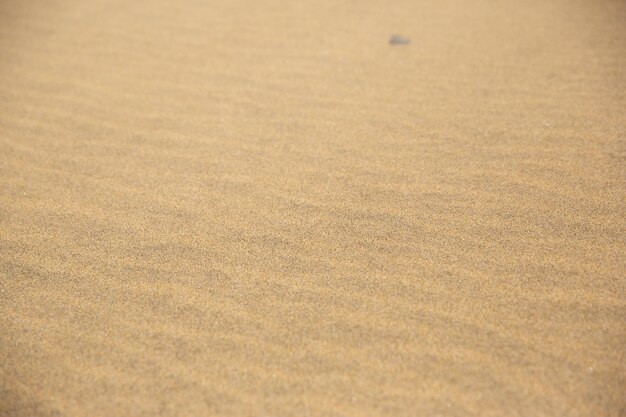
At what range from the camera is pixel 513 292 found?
76.2 inches

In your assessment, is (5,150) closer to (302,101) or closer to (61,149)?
(61,149)

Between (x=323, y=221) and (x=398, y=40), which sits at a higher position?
(x=398, y=40)

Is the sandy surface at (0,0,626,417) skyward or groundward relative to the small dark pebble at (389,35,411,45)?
groundward

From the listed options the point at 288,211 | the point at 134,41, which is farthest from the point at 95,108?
the point at 288,211

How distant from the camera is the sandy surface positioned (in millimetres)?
1738

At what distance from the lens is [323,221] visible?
7.49 ft

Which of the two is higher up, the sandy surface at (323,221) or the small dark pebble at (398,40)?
the small dark pebble at (398,40)

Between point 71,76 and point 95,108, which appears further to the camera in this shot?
point 71,76

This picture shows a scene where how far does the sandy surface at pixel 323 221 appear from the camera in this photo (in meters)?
1.74

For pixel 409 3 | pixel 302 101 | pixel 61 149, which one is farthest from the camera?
pixel 409 3

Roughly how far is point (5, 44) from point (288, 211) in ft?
9.68

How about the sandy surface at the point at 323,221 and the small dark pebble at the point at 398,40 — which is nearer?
the sandy surface at the point at 323,221

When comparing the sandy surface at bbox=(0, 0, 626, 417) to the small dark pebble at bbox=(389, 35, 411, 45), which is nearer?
the sandy surface at bbox=(0, 0, 626, 417)

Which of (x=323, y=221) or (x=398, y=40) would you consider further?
(x=398, y=40)
